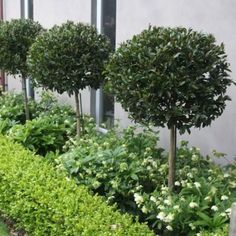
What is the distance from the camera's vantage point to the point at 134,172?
492 cm

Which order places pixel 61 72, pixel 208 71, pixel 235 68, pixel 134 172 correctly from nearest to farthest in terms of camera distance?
pixel 208 71, pixel 134 172, pixel 235 68, pixel 61 72

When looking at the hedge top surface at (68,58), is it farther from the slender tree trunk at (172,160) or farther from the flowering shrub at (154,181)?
the slender tree trunk at (172,160)

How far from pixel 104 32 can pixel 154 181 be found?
3.33 meters

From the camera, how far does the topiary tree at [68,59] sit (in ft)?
18.7

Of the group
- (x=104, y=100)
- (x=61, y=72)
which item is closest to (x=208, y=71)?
(x=61, y=72)

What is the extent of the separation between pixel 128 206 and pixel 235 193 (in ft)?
3.34

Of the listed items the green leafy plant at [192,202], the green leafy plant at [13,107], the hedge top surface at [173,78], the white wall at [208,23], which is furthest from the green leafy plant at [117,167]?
the green leafy plant at [13,107]

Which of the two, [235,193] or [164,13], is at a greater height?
[164,13]

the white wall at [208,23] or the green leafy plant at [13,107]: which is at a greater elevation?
the white wall at [208,23]

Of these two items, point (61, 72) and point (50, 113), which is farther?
point (50, 113)

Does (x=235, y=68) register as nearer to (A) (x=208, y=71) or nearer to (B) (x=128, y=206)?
(A) (x=208, y=71)

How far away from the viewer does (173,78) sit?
410 centimetres

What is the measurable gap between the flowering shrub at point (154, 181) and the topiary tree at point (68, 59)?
0.74 m

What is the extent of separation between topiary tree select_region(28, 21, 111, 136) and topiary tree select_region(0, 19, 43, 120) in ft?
4.24
